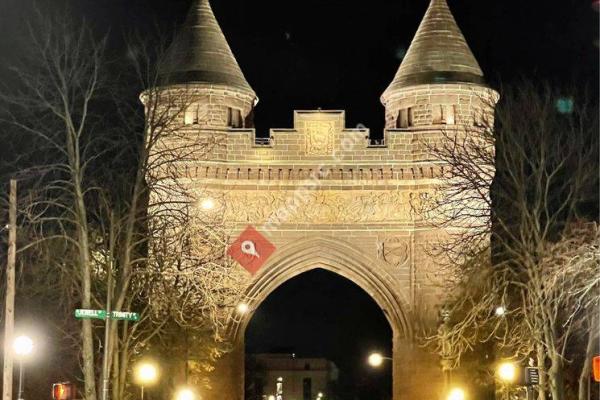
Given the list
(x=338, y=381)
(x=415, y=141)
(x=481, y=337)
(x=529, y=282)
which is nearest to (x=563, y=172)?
(x=529, y=282)

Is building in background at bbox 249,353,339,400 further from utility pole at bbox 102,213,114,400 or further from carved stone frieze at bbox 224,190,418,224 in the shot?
utility pole at bbox 102,213,114,400

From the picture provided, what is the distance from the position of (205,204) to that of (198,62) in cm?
536

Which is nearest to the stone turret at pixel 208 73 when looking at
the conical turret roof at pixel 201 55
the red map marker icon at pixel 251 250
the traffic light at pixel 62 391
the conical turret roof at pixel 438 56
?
the conical turret roof at pixel 201 55

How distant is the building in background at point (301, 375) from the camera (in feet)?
355

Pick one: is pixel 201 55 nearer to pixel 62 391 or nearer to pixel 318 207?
pixel 318 207

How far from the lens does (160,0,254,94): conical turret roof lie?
40.4m

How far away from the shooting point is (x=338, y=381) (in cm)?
9919

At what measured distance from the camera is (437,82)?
40250 millimetres

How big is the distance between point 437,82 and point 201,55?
7.65 meters

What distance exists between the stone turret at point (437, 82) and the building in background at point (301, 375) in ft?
222

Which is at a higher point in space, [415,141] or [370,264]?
[415,141]

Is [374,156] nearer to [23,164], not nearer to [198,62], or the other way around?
[198,62]

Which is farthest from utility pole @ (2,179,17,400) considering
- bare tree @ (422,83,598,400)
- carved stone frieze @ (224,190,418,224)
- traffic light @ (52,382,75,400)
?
carved stone frieze @ (224,190,418,224)

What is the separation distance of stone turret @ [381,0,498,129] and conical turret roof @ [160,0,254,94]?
198 inches
